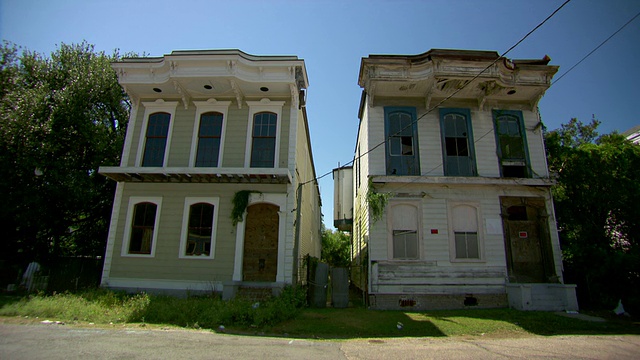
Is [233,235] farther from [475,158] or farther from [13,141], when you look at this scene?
[13,141]

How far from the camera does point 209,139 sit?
1322 cm

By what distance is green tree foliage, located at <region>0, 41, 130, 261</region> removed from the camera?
45.4 ft

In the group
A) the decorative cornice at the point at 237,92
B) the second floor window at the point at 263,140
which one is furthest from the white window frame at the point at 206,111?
the second floor window at the point at 263,140

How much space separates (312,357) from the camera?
5707 mm

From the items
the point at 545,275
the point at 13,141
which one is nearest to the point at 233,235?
the point at 13,141

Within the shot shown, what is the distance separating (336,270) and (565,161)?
33.4ft

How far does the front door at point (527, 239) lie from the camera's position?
40.0 feet

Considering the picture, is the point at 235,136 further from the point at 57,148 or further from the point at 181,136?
the point at 57,148

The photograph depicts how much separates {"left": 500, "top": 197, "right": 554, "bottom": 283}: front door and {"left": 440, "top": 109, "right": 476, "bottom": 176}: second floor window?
191 centimetres

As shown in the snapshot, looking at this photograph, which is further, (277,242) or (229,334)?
(277,242)

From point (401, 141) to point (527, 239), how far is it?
20.3ft

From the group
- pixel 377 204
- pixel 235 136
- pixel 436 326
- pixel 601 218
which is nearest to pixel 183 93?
pixel 235 136

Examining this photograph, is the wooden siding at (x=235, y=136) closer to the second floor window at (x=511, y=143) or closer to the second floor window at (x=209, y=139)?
the second floor window at (x=209, y=139)

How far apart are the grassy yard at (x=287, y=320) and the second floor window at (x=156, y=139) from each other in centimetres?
562
